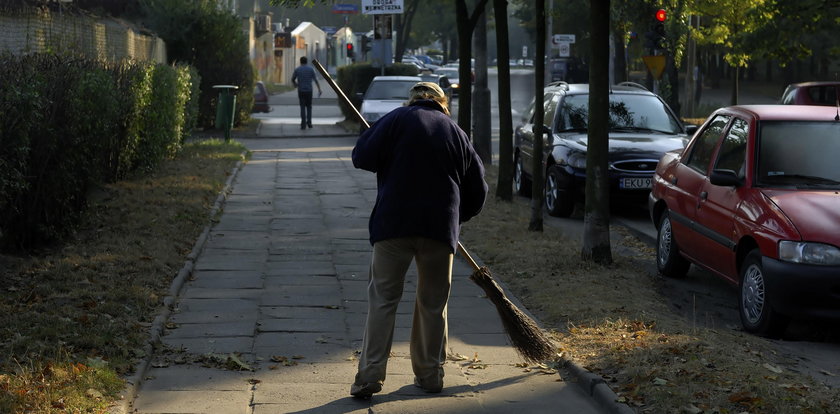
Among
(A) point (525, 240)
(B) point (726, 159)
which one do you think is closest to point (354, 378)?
(B) point (726, 159)

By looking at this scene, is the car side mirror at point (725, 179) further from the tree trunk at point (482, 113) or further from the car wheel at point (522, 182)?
the tree trunk at point (482, 113)

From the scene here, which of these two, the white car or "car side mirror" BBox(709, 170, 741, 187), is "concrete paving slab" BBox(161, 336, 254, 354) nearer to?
"car side mirror" BBox(709, 170, 741, 187)

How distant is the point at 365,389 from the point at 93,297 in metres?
2.78

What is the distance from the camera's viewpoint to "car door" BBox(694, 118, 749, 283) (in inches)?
336

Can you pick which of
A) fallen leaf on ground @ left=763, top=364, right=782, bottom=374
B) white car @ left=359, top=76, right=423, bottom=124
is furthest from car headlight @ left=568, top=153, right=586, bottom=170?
white car @ left=359, top=76, right=423, bottom=124

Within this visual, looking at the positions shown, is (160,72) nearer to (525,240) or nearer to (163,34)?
(525,240)

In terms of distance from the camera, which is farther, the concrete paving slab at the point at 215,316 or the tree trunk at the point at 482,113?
the tree trunk at the point at 482,113

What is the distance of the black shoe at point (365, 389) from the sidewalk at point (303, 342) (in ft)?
0.14

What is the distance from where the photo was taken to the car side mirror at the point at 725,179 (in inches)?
336

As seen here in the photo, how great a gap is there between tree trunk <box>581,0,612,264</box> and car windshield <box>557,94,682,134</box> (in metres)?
4.87

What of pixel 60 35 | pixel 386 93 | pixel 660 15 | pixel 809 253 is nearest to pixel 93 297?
pixel 809 253

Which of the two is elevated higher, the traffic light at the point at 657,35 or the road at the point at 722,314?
the traffic light at the point at 657,35

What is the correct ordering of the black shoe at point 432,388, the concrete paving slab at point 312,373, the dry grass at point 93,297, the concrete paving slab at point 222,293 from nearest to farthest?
the dry grass at point 93,297
the black shoe at point 432,388
the concrete paving slab at point 312,373
the concrete paving slab at point 222,293

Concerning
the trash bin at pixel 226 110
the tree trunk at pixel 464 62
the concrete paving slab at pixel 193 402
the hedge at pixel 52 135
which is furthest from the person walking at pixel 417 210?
the trash bin at pixel 226 110
